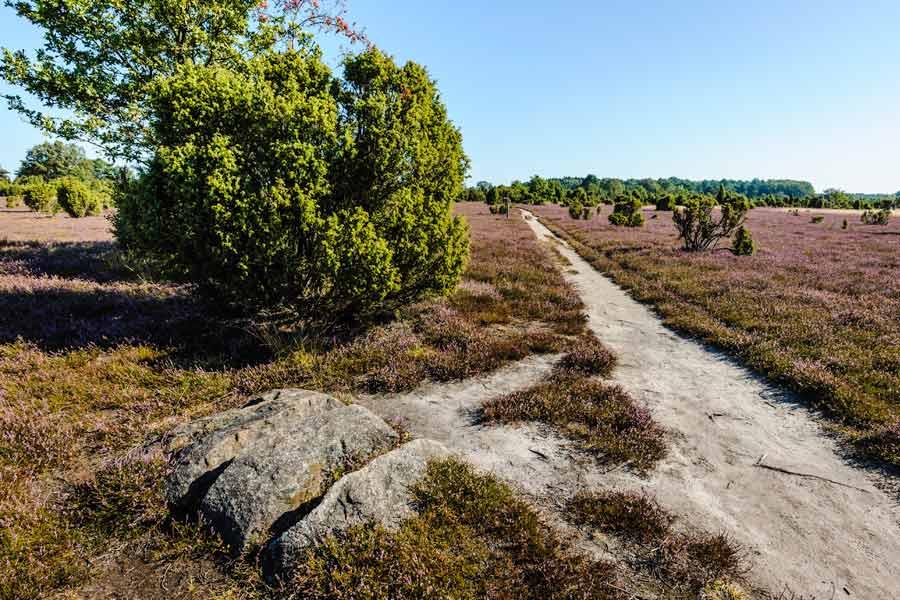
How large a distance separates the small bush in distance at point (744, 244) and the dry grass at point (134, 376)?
15329mm

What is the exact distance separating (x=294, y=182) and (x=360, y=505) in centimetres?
541

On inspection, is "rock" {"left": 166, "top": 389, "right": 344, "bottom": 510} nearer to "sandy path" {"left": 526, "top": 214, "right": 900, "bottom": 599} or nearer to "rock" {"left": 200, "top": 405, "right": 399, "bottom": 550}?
"rock" {"left": 200, "top": 405, "right": 399, "bottom": 550}

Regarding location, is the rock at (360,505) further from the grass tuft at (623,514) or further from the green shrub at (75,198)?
the green shrub at (75,198)

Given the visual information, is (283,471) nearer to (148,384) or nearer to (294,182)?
(148,384)

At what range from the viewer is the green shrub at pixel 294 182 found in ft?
21.0

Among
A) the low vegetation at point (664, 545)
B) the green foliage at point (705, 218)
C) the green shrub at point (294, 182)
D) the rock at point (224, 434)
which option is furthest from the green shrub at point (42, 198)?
the green foliage at point (705, 218)

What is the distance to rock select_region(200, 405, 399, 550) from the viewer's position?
367 centimetres

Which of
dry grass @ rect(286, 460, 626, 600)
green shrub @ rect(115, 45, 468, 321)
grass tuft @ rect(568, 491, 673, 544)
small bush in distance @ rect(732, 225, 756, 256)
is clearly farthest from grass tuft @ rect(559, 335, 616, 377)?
small bush in distance @ rect(732, 225, 756, 256)

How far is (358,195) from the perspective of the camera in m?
7.82

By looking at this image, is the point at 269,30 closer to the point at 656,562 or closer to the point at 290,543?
the point at 290,543

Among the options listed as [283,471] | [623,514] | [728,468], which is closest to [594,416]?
[728,468]

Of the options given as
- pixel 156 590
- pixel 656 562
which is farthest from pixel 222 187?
pixel 656 562

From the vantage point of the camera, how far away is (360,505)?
3.70 m

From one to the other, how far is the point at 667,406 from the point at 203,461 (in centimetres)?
688
